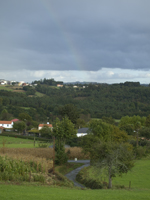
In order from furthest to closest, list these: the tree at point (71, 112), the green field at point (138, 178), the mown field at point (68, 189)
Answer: the tree at point (71, 112), the green field at point (138, 178), the mown field at point (68, 189)

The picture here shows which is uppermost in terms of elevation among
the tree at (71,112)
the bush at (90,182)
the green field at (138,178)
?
the tree at (71,112)

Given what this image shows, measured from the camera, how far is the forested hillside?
120 metres

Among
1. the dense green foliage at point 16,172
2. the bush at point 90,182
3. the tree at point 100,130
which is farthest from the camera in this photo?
the tree at point 100,130

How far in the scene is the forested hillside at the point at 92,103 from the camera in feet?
Answer: 394

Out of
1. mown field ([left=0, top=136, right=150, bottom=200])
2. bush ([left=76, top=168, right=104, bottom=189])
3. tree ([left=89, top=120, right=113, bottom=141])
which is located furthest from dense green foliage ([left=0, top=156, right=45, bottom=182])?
tree ([left=89, top=120, right=113, bottom=141])

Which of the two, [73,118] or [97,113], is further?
[97,113]

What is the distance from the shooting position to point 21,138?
7200 cm

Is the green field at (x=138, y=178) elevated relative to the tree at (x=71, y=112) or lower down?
lower down

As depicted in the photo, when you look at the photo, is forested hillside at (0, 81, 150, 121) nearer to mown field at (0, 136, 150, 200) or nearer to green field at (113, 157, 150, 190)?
mown field at (0, 136, 150, 200)

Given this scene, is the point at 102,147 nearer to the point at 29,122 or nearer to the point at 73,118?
the point at 73,118

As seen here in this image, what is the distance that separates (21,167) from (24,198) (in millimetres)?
10481

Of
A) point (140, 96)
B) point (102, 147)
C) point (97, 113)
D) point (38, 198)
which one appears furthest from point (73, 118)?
point (140, 96)

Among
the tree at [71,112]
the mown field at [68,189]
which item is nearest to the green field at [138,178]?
the mown field at [68,189]

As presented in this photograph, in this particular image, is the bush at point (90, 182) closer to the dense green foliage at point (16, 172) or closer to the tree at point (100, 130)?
the dense green foliage at point (16, 172)
